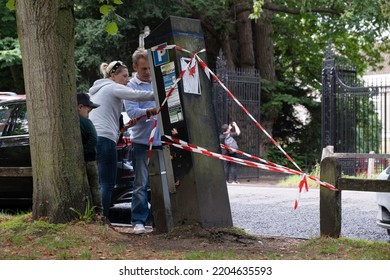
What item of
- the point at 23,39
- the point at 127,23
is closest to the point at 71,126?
the point at 23,39

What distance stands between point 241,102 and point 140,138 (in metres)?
15.1

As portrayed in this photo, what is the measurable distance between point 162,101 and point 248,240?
1601 mm

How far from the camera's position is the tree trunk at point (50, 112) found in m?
7.02

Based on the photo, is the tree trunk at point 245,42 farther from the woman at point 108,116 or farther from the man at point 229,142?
the woman at point 108,116

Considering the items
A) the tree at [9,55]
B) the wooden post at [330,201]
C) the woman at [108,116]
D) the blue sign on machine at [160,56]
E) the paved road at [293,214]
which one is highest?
the tree at [9,55]

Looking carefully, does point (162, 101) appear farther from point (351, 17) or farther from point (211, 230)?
point (351, 17)

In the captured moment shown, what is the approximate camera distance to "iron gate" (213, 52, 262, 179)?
73.4 ft

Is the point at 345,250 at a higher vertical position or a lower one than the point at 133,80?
lower

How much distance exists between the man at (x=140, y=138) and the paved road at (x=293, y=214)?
1.74 metres

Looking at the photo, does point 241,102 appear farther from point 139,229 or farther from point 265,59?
point 139,229

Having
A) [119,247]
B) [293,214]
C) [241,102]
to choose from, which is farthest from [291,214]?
[241,102]

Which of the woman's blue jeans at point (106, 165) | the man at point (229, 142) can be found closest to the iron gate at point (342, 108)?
the man at point (229, 142)

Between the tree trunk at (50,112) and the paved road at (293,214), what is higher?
the tree trunk at (50,112)

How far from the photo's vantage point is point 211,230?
7152 mm
